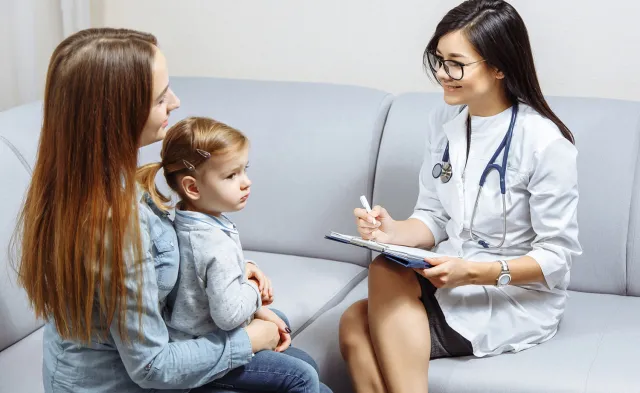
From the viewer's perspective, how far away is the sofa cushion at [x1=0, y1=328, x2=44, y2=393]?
186cm

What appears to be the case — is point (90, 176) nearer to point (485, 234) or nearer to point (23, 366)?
point (23, 366)

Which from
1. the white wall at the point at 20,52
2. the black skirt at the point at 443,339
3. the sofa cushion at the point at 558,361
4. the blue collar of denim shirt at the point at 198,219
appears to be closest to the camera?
the blue collar of denim shirt at the point at 198,219

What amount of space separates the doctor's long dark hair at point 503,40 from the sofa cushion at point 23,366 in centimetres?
117

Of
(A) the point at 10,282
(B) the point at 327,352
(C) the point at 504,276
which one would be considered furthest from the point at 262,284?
(A) the point at 10,282

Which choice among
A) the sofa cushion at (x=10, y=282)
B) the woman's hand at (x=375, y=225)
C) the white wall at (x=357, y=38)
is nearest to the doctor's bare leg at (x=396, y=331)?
the woman's hand at (x=375, y=225)

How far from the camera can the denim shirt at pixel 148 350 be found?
1506 mm

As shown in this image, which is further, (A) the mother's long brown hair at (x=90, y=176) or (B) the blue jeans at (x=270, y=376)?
(B) the blue jeans at (x=270, y=376)

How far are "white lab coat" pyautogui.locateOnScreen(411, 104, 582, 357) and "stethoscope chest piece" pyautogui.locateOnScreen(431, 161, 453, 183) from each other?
0.02 m

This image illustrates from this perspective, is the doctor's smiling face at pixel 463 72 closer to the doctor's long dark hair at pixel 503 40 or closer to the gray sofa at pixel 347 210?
the doctor's long dark hair at pixel 503 40

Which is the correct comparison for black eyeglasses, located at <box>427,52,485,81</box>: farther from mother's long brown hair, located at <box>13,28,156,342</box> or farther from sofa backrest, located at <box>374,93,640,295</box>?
mother's long brown hair, located at <box>13,28,156,342</box>

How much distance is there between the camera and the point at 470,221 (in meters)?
2.12

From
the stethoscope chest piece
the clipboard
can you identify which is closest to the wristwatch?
the clipboard

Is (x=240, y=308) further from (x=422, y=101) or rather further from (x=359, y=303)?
(x=422, y=101)

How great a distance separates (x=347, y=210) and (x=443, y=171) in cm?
44
